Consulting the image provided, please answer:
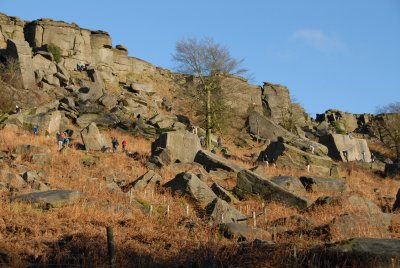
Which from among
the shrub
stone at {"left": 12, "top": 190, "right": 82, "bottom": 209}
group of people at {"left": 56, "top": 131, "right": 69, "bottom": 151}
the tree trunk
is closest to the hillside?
stone at {"left": 12, "top": 190, "right": 82, "bottom": 209}

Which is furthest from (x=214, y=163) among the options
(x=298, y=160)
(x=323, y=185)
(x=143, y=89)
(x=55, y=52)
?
(x=55, y=52)

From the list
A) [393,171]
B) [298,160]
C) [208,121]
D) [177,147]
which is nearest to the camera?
[177,147]

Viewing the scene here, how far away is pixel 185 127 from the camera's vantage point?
141ft

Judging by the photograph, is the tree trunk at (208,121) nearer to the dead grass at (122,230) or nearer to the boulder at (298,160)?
the boulder at (298,160)

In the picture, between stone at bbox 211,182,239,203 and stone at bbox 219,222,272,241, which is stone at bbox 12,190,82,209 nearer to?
stone at bbox 219,222,272,241

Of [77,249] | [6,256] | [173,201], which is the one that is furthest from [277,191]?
[6,256]

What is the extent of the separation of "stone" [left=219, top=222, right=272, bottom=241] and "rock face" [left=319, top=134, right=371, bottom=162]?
2829 centimetres

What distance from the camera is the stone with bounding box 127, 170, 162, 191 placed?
1920 centimetres

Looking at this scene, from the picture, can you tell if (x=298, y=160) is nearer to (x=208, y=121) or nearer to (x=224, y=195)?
(x=208, y=121)

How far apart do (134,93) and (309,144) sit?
22997 millimetres

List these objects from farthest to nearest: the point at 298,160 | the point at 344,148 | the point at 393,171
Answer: the point at 344,148 < the point at 393,171 < the point at 298,160

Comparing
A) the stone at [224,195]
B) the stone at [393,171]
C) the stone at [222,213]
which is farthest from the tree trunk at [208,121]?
the stone at [222,213]

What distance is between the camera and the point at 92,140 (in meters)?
28.5

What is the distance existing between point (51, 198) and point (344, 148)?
29.9 m
